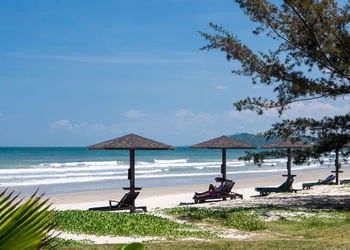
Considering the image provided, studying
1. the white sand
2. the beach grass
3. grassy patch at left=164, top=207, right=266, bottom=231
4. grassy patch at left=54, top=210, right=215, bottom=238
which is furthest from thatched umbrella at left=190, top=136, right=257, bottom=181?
grassy patch at left=54, top=210, right=215, bottom=238

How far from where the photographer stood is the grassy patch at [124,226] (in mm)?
8680

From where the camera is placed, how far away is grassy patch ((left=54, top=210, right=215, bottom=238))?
28.5 ft

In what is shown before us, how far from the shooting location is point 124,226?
9.29 m

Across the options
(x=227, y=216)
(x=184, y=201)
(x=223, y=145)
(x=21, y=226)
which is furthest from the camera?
(x=184, y=201)

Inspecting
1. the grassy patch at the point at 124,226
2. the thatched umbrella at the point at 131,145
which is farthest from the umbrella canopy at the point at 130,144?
the grassy patch at the point at 124,226

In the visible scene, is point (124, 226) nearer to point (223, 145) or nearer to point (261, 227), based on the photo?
point (261, 227)

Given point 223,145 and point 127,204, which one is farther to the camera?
point 223,145

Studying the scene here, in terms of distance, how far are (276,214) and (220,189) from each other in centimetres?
415

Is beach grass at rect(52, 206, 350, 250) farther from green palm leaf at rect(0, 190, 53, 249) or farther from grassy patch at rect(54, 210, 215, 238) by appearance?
green palm leaf at rect(0, 190, 53, 249)

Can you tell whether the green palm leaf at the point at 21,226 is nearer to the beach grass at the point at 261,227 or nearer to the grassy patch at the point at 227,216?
the beach grass at the point at 261,227

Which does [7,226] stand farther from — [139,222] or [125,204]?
[125,204]

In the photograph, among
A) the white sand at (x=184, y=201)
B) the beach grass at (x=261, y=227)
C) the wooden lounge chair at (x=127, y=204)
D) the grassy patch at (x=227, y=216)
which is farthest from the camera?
the wooden lounge chair at (x=127, y=204)

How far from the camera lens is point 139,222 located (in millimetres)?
9758

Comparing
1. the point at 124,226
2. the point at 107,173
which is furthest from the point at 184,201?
the point at 107,173
